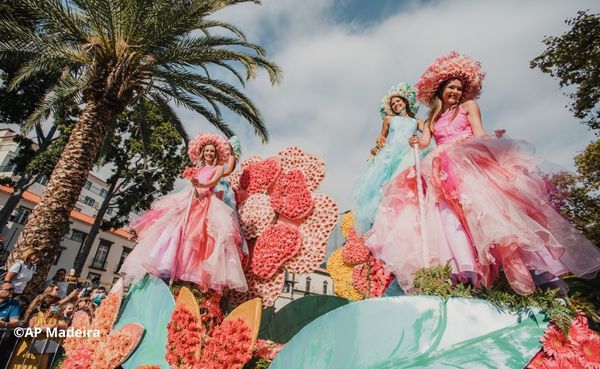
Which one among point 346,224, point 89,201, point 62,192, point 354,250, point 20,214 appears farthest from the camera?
point 89,201

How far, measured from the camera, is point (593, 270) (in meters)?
1.65

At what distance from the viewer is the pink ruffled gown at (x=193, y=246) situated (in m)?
2.88

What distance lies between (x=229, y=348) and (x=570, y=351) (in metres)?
1.86

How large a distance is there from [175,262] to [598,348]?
279 centimetres

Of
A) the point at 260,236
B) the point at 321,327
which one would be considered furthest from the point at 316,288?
the point at 321,327

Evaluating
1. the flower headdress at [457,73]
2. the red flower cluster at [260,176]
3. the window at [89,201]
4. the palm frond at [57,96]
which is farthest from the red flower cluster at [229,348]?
the window at [89,201]

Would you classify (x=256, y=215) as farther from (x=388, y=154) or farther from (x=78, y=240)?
(x=78, y=240)

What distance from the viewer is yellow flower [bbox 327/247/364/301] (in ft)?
15.6

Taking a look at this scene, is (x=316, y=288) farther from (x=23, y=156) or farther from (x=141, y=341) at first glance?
(x=141, y=341)

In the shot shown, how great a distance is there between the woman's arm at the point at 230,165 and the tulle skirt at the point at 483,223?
181 cm

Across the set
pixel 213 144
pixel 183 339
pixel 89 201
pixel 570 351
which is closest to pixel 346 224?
pixel 213 144

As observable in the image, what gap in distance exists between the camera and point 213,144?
4.05 m

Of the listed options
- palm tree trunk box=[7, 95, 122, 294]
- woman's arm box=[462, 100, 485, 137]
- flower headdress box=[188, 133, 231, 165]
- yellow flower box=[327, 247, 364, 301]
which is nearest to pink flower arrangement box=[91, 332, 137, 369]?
flower headdress box=[188, 133, 231, 165]

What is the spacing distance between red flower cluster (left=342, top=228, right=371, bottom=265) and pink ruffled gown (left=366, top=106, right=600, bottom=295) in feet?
7.84
